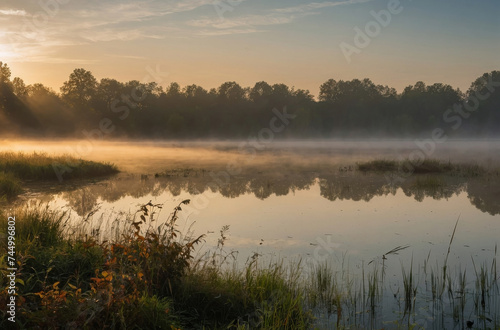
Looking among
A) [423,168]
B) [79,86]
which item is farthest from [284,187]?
[79,86]

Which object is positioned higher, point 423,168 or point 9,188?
point 423,168

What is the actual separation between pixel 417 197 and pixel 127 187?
12621mm

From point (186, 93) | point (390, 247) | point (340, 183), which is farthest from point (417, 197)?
point (186, 93)

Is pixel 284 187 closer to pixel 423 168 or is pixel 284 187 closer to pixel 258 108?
pixel 423 168

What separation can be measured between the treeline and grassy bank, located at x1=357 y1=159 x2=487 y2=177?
185 ft

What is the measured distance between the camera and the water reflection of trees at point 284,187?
1707 centimetres

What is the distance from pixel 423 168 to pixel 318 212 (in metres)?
15.5

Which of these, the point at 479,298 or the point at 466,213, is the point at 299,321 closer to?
the point at 479,298

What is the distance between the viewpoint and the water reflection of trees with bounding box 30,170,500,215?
17072 mm

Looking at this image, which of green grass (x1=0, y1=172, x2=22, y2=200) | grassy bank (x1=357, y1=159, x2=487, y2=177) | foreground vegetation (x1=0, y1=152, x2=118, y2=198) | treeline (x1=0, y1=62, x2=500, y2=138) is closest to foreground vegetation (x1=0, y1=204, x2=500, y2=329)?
green grass (x1=0, y1=172, x2=22, y2=200)

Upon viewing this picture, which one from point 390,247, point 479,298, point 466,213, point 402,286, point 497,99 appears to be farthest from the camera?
point 497,99

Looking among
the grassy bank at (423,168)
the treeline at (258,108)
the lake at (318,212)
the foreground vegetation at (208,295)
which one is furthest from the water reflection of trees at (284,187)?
the treeline at (258,108)

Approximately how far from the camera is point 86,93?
3391 inches

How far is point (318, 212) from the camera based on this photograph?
14.1 m
